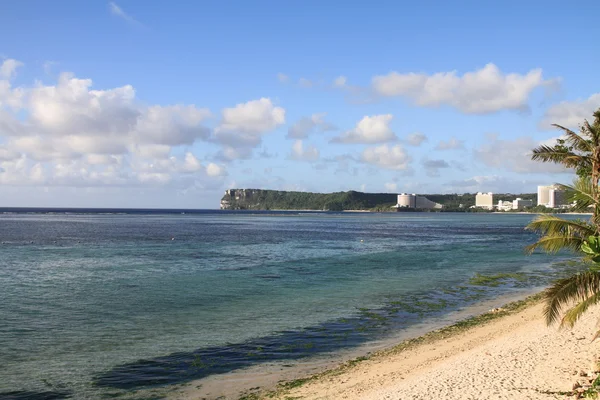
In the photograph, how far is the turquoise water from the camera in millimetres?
16188

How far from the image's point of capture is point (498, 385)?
1256cm

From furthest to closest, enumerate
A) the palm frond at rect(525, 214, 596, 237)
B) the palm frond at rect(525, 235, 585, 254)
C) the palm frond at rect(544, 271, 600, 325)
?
the palm frond at rect(525, 214, 596, 237) → the palm frond at rect(525, 235, 585, 254) → the palm frond at rect(544, 271, 600, 325)

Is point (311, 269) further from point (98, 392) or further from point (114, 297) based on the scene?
point (98, 392)

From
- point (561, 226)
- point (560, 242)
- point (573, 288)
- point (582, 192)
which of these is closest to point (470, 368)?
point (573, 288)

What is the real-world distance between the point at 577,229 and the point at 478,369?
455 centimetres

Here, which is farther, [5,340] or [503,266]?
[503,266]

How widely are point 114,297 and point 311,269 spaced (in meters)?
17.0

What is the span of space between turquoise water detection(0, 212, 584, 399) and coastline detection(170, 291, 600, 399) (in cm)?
107

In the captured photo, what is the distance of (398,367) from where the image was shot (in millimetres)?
15547

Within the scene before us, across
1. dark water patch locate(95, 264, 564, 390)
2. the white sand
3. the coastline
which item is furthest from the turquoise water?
the white sand

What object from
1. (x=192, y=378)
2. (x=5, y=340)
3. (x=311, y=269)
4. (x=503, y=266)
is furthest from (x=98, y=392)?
(x=503, y=266)

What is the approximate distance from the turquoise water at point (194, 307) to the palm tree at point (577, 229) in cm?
834

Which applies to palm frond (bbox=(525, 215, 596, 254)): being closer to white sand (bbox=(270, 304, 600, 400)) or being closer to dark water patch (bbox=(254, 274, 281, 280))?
white sand (bbox=(270, 304, 600, 400))

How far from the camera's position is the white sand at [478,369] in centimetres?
1234
